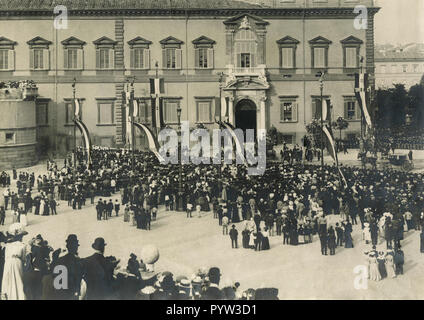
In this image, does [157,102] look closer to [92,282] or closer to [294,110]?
[294,110]

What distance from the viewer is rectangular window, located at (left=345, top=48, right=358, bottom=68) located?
28219 millimetres

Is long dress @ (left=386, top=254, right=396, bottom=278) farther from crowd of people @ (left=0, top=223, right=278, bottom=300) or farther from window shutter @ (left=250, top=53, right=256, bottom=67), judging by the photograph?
window shutter @ (left=250, top=53, right=256, bottom=67)

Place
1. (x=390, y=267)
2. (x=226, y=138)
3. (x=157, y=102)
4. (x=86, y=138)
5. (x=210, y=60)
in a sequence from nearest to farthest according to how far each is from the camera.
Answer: (x=390, y=267) < (x=86, y=138) < (x=157, y=102) < (x=226, y=138) < (x=210, y=60)

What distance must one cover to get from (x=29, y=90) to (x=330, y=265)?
18.5m

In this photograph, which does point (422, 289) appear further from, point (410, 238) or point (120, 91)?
point (120, 91)

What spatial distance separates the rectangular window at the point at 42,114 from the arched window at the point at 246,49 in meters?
10.6

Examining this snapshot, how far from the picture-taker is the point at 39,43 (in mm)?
27750

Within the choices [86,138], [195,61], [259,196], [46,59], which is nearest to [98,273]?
[259,196]

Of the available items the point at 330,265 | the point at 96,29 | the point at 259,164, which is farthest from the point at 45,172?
the point at 330,265

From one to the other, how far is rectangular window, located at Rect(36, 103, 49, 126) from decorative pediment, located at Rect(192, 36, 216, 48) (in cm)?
881

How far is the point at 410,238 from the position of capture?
18.1m

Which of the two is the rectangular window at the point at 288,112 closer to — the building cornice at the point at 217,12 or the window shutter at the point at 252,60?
the window shutter at the point at 252,60

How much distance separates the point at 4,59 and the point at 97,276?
19.5 metres

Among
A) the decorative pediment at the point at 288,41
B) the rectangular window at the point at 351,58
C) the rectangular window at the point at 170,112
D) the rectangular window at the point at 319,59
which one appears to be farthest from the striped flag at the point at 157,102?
the rectangular window at the point at 351,58
